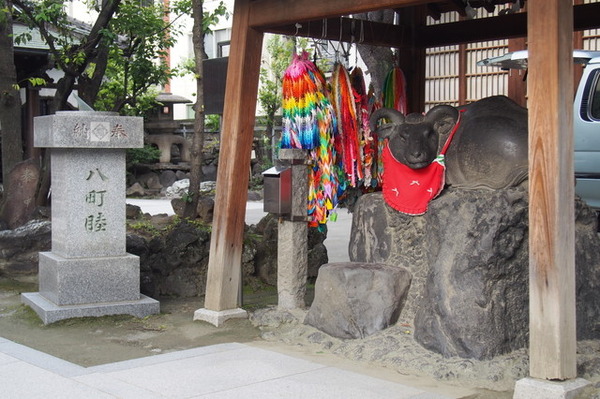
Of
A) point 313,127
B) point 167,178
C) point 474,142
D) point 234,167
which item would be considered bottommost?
point 167,178

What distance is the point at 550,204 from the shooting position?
4.79m

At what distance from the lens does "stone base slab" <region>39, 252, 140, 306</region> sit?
295 inches

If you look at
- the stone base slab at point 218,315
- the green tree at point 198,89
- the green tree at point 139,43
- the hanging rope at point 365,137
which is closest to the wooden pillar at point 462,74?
the green tree at point 139,43

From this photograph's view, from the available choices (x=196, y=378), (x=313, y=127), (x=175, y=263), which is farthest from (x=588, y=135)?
(x=196, y=378)

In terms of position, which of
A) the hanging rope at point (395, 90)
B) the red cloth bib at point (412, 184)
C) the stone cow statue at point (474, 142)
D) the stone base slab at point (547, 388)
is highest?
the hanging rope at point (395, 90)

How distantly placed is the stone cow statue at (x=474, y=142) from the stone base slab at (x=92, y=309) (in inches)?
115

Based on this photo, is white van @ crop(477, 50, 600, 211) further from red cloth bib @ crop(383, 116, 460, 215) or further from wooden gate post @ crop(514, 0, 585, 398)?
wooden gate post @ crop(514, 0, 585, 398)

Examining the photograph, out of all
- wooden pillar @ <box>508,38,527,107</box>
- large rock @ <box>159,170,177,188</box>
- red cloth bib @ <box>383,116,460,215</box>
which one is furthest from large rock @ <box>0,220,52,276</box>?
large rock @ <box>159,170,177,188</box>

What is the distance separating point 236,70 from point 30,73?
40.4 ft

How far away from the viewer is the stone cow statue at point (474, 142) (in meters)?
6.28

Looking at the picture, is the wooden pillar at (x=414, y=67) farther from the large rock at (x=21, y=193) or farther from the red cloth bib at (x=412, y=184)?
the large rock at (x=21, y=193)

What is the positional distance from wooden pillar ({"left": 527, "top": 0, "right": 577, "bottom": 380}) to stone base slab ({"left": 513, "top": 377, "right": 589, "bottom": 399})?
0.14 ft

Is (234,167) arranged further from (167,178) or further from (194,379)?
(167,178)

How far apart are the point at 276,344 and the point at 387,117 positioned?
231 centimetres
